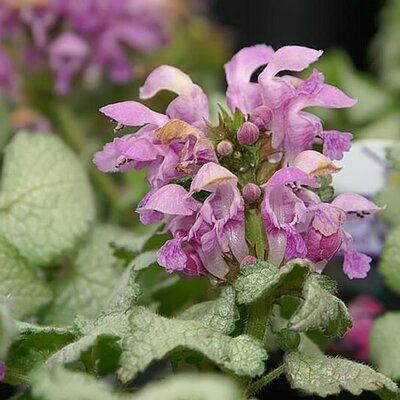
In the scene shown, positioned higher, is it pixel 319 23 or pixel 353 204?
pixel 353 204

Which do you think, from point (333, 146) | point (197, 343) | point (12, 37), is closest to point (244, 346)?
point (197, 343)

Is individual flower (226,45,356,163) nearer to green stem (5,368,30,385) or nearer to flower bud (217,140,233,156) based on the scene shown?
flower bud (217,140,233,156)

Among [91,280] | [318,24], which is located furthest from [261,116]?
[318,24]

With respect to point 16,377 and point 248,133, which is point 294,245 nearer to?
point 248,133

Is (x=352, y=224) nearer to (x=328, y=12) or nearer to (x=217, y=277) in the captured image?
(x=217, y=277)

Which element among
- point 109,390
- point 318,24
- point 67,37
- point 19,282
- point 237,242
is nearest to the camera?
point 109,390

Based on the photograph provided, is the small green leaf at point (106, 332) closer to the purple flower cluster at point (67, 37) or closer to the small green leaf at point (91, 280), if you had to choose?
the small green leaf at point (91, 280)

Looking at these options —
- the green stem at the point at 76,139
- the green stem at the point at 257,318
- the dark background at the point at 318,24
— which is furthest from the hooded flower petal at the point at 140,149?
the dark background at the point at 318,24
